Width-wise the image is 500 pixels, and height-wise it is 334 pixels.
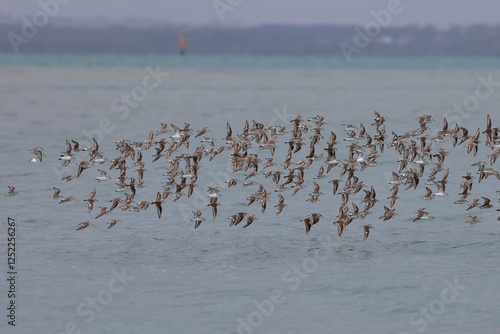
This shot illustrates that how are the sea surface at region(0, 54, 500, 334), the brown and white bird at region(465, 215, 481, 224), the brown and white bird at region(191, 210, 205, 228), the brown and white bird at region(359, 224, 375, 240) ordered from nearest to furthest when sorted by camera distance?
the sea surface at region(0, 54, 500, 334) < the brown and white bird at region(359, 224, 375, 240) < the brown and white bird at region(191, 210, 205, 228) < the brown and white bird at region(465, 215, 481, 224)

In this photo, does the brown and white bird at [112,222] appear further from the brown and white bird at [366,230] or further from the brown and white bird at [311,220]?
the brown and white bird at [366,230]

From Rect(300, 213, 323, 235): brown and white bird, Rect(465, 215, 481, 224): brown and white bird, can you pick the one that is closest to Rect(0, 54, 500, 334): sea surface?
Rect(465, 215, 481, 224): brown and white bird

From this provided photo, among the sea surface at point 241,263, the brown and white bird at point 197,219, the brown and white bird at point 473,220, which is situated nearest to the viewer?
the sea surface at point 241,263

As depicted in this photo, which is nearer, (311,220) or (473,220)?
(311,220)

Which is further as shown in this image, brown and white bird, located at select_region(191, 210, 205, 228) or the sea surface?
brown and white bird, located at select_region(191, 210, 205, 228)

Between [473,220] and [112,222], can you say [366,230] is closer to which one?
[473,220]

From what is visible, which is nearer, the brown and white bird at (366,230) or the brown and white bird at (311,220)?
the brown and white bird at (311,220)

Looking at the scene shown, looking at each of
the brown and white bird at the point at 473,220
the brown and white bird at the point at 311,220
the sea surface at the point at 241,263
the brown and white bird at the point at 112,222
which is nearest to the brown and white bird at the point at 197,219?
the sea surface at the point at 241,263

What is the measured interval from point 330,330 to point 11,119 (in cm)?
4908

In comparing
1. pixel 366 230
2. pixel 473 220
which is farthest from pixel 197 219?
pixel 473 220

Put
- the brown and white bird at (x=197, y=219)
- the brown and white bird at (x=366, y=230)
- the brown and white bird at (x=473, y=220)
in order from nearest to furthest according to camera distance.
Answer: the brown and white bird at (x=366, y=230), the brown and white bird at (x=197, y=219), the brown and white bird at (x=473, y=220)

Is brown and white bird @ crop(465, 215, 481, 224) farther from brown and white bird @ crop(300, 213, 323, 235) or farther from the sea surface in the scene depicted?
brown and white bird @ crop(300, 213, 323, 235)

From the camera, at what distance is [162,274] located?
2344 cm

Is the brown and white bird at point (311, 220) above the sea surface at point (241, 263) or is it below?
above
